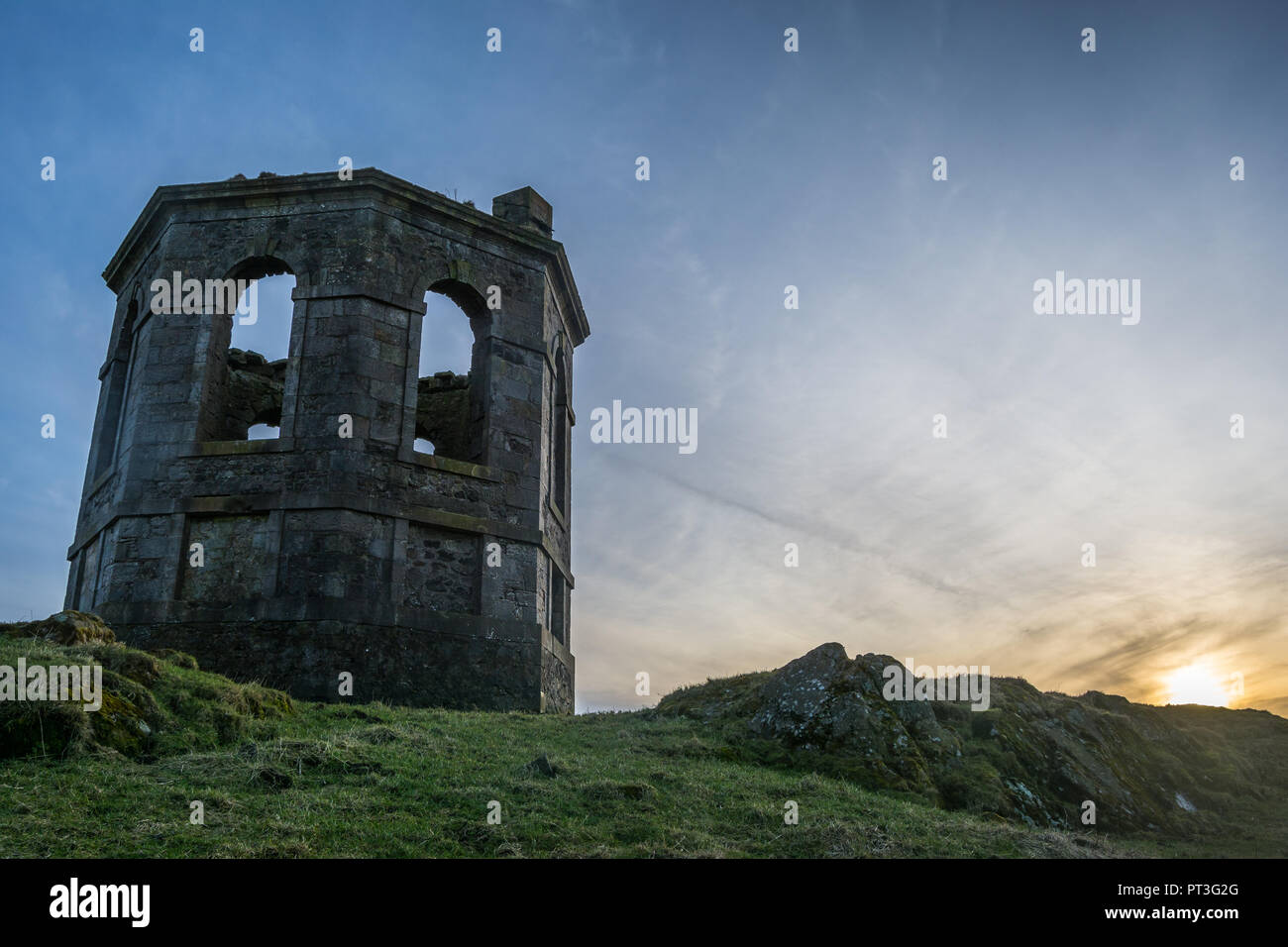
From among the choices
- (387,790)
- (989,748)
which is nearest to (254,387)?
(387,790)

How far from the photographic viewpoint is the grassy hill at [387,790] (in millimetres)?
6820

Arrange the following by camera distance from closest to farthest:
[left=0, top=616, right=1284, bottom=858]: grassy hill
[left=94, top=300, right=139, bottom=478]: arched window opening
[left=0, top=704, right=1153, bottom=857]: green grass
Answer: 1. [left=0, top=704, right=1153, bottom=857]: green grass
2. [left=0, top=616, right=1284, bottom=858]: grassy hill
3. [left=94, top=300, right=139, bottom=478]: arched window opening

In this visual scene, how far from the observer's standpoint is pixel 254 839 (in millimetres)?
6543

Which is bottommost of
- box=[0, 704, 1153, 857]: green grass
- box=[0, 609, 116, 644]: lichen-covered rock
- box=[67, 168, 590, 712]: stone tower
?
box=[0, 704, 1153, 857]: green grass

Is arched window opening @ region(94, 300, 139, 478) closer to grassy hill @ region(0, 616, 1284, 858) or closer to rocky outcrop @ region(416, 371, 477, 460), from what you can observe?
rocky outcrop @ region(416, 371, 477, 460)

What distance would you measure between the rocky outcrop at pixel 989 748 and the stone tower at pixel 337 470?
398 cm

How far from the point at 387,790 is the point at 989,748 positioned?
8.35m

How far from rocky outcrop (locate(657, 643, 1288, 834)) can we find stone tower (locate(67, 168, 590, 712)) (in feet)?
13.1

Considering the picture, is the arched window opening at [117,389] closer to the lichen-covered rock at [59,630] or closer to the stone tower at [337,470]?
the stone tower at [337,470]

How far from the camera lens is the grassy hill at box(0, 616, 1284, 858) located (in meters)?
6.82

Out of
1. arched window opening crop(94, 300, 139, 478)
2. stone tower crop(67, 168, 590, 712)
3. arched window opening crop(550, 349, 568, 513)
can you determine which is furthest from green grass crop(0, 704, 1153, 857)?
arched window opening crop(94, 300, 139, 478)

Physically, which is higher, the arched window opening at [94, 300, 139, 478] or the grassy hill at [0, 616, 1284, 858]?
the arched window opening at [94, 300, 139, 478]

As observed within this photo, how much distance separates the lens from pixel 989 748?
12336 mm
